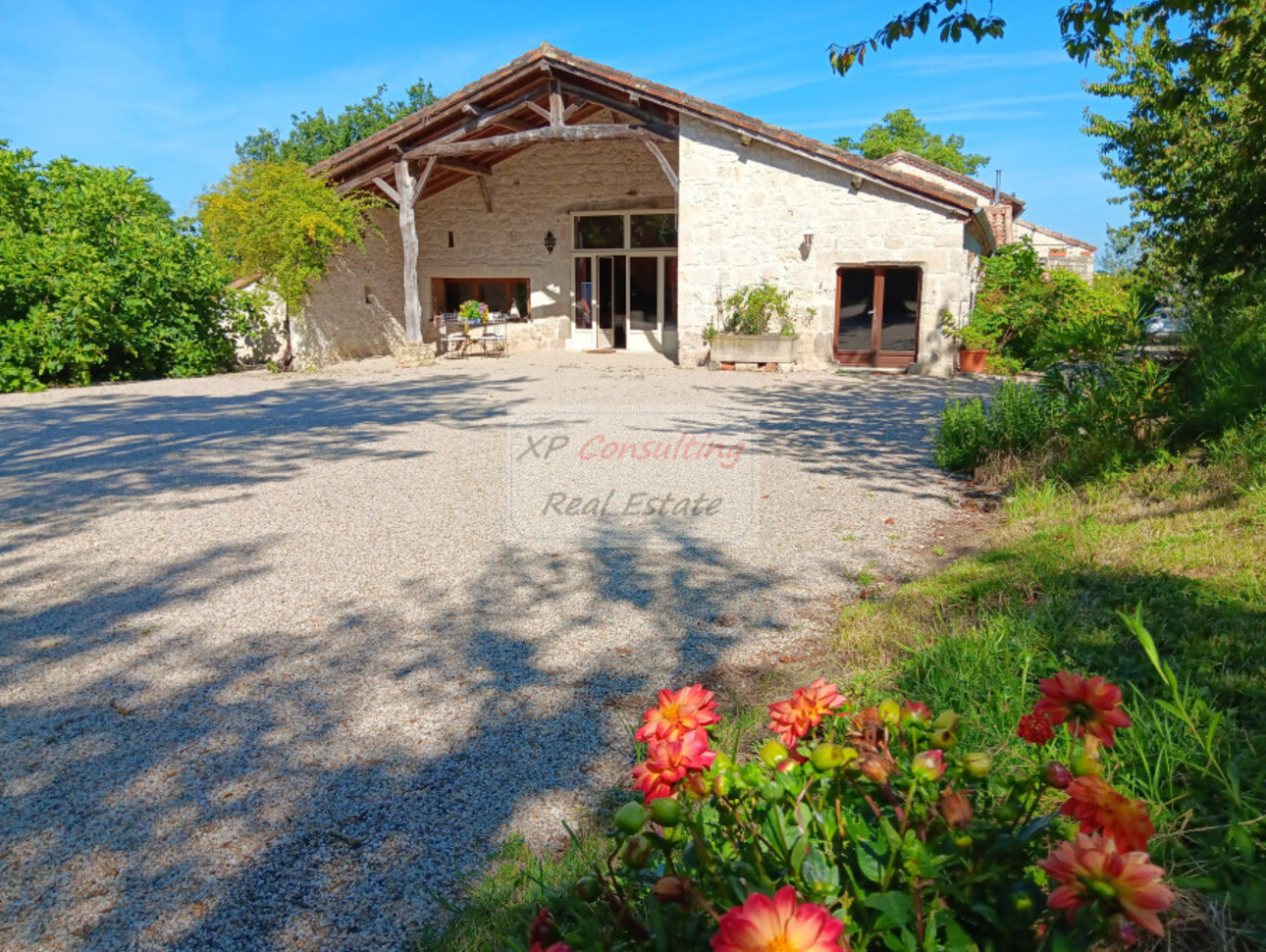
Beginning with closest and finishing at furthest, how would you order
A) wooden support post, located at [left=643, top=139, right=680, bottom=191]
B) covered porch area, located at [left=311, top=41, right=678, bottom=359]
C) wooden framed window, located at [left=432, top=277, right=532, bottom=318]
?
wooden support post, located at [left=643, top=139, right=680, bottom=191] < covered porch area, located at [left=311, top=41, right=678, bottom=359] < wooden framed window, located at [left=432, top=277, right=532, bottom=318]

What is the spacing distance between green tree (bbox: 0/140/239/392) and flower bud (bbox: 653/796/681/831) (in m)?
15.5

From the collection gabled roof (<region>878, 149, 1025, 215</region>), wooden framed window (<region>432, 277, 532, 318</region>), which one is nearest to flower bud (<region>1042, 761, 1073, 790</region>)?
wooden framed window (<region>432, 277, 532, 318</region>)

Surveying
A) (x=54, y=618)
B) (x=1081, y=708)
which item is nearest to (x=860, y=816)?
(x=1081, y=708)

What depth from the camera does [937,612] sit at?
3535 mm

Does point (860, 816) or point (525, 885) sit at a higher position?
point (860, 816)

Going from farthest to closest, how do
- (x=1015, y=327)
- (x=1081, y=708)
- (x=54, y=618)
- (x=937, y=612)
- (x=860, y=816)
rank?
(x=1015, y=327) → (x=54, y=618) → (x=937, y=612) → (x=860, y=816) → (x=1081, y=708)

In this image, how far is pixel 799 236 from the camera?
15148mm

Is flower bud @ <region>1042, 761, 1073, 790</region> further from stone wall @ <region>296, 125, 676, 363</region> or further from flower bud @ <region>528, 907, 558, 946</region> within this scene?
stone wall @ <region>296, 125, 676, 363</region>

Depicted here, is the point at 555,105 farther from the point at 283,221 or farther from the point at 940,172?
the point at 940,172

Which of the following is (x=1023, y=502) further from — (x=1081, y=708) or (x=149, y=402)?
(x=149, y=402)

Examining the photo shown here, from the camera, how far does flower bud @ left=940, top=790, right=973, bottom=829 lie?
1.12m

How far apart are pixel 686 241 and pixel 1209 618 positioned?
13.8 meters

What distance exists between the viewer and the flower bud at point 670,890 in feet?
3.34

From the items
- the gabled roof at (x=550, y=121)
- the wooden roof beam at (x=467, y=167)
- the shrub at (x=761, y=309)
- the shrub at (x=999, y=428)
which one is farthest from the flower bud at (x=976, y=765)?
the wooden roof beam at (x=467, y=167)
